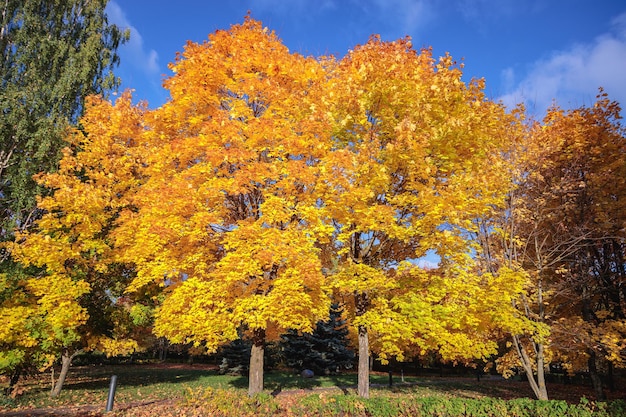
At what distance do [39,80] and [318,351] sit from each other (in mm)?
22878

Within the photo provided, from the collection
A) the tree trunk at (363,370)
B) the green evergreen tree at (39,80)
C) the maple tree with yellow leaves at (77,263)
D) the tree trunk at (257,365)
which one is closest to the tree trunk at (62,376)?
the maple tree with yellow leaves at (77,263)

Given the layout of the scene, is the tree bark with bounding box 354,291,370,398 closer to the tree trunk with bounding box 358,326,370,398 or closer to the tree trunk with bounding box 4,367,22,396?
the tree trunk with bounding box 358,326,370,398

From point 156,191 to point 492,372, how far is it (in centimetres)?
4193

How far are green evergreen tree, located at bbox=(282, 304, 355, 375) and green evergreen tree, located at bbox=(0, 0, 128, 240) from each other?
17.9 meters

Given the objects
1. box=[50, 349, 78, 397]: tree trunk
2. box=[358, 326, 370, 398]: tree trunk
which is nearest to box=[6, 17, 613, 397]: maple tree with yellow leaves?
box=[358, 326, 370, 398]: tree trunk

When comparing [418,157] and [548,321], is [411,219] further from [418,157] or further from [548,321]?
[548,321]

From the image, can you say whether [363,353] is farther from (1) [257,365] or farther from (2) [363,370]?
(1) [257,365]

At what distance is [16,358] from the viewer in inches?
403

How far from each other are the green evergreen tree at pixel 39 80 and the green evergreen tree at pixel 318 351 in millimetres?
17887

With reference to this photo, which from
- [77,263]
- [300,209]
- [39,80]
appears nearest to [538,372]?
[300,209]

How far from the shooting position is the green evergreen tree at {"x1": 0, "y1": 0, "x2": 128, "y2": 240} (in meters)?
14.0

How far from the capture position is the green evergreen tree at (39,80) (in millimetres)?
14000

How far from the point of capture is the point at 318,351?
2597 cm

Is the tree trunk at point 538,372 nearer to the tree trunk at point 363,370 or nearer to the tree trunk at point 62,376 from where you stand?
the tree trunk at point 363,370
